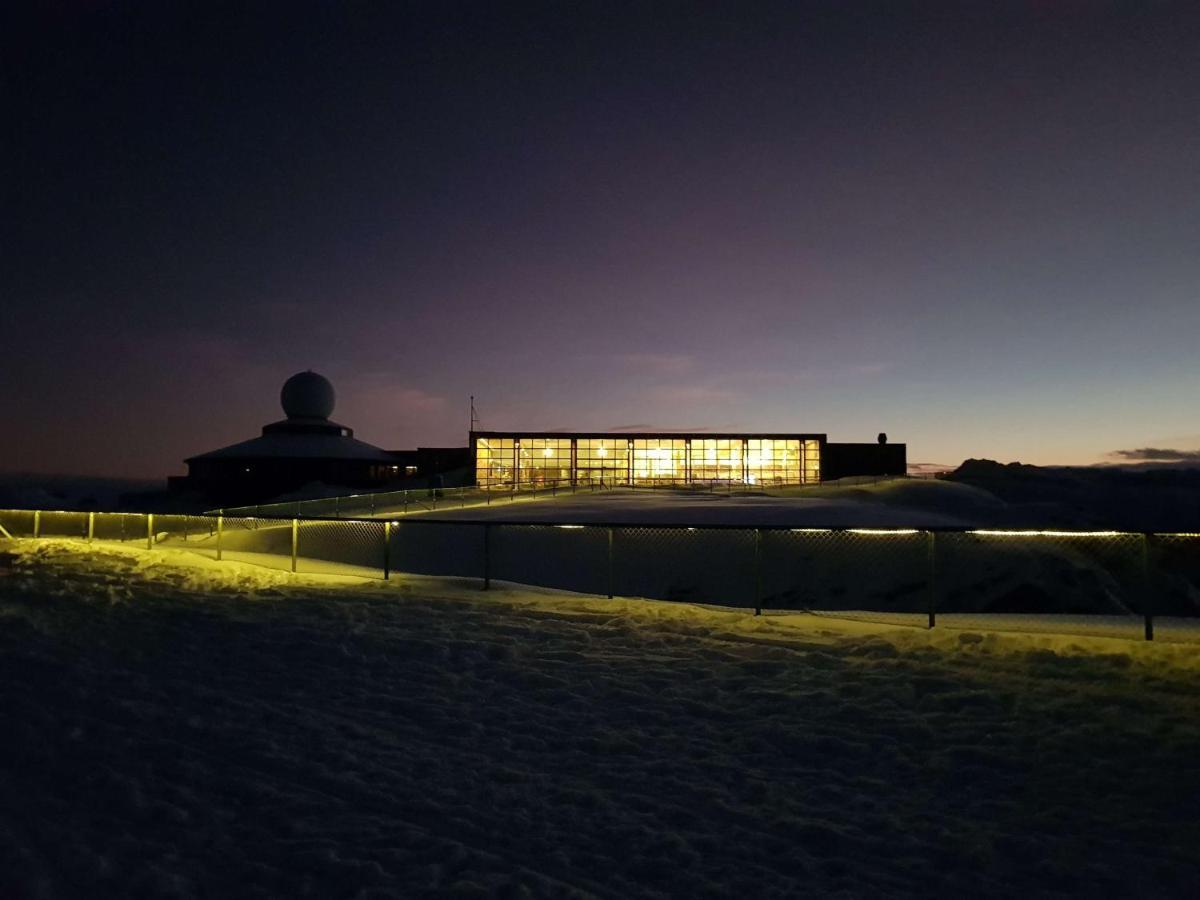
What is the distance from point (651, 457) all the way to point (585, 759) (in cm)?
5757

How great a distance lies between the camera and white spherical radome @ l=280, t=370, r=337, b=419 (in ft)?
236

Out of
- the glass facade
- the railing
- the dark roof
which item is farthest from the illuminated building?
the railing

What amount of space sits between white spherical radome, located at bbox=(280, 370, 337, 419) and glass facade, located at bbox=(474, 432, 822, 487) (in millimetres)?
→ 18762

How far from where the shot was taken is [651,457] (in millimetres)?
64312

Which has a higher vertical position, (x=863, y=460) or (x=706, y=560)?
(x=863, y=460)

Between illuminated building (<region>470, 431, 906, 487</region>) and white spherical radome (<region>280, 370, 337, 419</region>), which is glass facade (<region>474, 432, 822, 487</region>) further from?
white spherical radome (<region>280, 370, 337, 419</region>)

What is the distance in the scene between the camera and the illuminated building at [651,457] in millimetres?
63094

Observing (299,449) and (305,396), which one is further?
(305,396)

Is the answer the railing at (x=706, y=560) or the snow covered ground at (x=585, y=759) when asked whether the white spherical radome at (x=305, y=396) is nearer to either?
the railing at (x=706, y=560)

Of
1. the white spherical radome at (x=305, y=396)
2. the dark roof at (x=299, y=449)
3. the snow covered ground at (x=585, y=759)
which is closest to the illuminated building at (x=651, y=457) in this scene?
the dark roof at (x=299, y=449)

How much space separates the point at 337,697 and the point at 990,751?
19.9 feet

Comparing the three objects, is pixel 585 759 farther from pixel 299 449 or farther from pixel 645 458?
pixel 299 449

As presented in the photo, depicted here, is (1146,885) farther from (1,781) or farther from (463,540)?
(463,540)

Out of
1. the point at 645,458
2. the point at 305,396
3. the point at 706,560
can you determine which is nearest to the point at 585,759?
the point at 706,560
